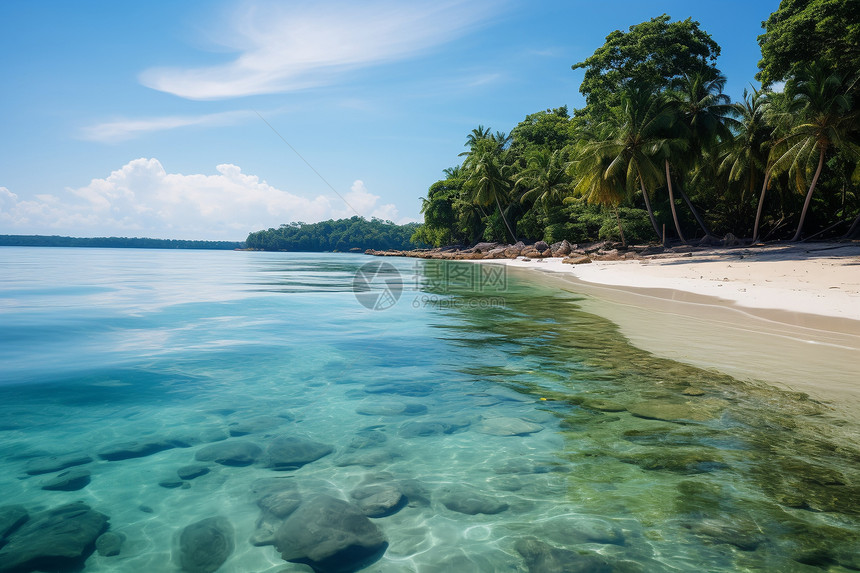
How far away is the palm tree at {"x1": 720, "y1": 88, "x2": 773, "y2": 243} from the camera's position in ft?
92.0

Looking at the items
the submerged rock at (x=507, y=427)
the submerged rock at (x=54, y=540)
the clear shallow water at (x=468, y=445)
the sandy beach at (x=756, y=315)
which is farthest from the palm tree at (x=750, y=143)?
the submerged rock at (x=54, y=540)

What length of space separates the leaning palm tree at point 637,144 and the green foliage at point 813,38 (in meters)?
5.57

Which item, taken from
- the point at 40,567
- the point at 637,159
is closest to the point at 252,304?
the point at 40,567

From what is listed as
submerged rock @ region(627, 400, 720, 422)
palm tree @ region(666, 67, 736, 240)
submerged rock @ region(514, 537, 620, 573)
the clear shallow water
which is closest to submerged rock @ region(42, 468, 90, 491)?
the clear shallow water

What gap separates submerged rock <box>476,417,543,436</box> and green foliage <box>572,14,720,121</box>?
3167cm

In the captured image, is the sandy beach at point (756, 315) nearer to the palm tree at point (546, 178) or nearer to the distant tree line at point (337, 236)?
the palm tree at point (546, 178)

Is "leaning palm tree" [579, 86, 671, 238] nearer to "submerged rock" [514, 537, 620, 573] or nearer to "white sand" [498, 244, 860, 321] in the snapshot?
"white sand" [498, 244, 860, 321]

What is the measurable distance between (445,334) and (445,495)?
18.4 feet

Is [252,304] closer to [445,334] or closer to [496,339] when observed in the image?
[445,334]

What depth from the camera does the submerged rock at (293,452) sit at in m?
3.56

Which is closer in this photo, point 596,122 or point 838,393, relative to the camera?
point 838,393

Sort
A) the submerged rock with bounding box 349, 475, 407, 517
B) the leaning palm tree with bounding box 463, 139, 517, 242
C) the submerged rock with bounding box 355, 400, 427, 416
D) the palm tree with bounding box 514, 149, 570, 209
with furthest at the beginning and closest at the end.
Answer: the leaning palm tree with bounding box 463, 139, 517, 242
the palm tree with bounding box 514, 149, 570, 209
the submerged rock with bounding box 355, 400, 427, 416
the submerged rock with bounding box 349, 475, 407, 517

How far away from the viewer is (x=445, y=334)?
8.71m

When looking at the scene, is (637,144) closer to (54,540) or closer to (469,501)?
(469,501)
